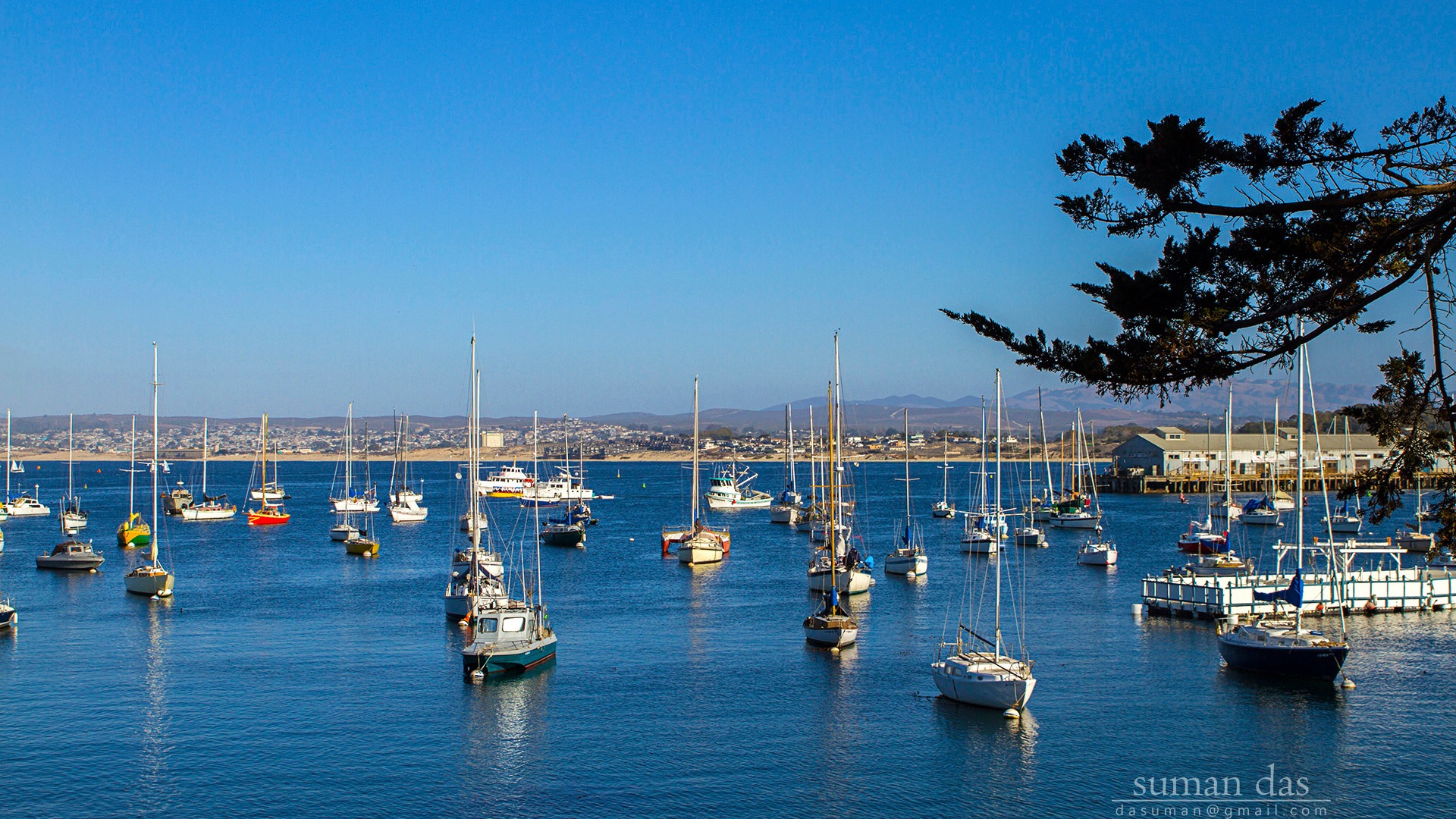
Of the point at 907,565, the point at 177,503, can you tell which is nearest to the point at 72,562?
the point at 907,565

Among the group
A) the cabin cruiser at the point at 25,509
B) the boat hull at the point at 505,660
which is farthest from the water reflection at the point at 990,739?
the cabin cruiser at the point at 25,509

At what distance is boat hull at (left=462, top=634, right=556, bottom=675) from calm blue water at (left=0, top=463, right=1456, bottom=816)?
0.58 metres

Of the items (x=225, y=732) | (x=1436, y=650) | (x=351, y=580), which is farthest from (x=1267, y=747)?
(x=351, y=580)

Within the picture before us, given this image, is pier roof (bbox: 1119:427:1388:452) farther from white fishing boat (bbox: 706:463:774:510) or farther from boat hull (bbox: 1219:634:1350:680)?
boat hull (bbox: 1219:634:1350:680)

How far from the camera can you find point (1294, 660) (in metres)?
35.9

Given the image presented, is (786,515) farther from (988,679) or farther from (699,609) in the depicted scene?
(988,679)

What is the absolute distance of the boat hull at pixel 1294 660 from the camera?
35.4 metres

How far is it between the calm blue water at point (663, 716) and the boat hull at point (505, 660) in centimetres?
58

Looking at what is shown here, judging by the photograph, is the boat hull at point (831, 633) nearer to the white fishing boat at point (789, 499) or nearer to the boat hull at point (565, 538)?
the boat hull at point (565, 538)

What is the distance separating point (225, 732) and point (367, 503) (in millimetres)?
82344

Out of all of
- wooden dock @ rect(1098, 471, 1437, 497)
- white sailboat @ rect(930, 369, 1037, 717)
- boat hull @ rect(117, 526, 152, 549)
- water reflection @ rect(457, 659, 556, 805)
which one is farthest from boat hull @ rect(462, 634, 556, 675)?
wooden dock @ rect(1098, 471, 1437, 497)

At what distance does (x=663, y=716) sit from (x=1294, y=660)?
19.3 meters

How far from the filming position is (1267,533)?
3725 inches

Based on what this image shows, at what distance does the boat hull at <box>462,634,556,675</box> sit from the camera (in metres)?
37.4
